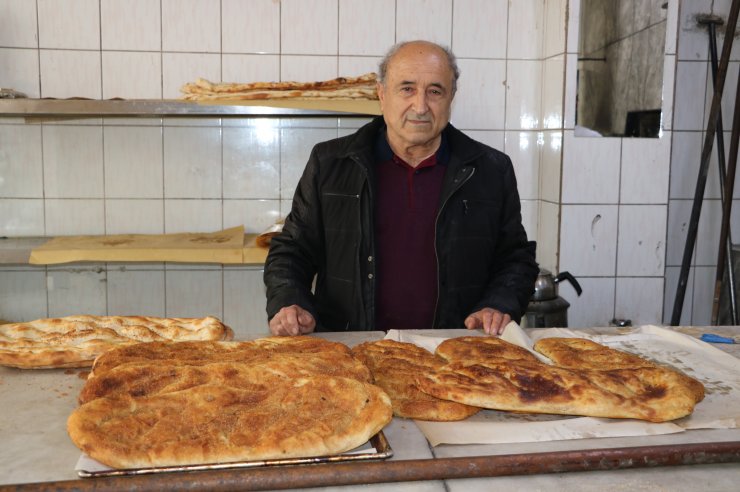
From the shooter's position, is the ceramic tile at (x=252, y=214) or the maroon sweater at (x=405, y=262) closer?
the maroon sweater at (x=405, y=262)

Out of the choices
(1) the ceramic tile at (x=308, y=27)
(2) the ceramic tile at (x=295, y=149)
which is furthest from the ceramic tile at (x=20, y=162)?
(1) the ceramic tile at (x=308, y=27)

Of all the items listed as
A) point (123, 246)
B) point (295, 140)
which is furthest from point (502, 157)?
point (123, 246)

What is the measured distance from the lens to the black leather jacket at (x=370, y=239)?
2223mm

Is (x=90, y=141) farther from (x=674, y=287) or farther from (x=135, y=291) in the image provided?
(x=674, y=287)

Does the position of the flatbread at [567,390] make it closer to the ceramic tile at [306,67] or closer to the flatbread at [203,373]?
the flatbread at [203,373]

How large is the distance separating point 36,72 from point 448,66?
2254 mm

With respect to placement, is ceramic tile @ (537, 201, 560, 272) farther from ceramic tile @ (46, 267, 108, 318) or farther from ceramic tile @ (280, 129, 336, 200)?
ceramic tile @ (46, 267, 108, 318)

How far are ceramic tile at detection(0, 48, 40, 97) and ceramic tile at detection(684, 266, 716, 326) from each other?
3.58 m

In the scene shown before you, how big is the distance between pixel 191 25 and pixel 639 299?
261cm

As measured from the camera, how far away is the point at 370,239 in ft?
7.27

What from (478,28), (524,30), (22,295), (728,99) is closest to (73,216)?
(22,295)

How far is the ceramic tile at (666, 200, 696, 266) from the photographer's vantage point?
367cm

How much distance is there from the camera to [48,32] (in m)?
3.39

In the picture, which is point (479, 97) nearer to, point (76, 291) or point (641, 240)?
point (641, 240)
